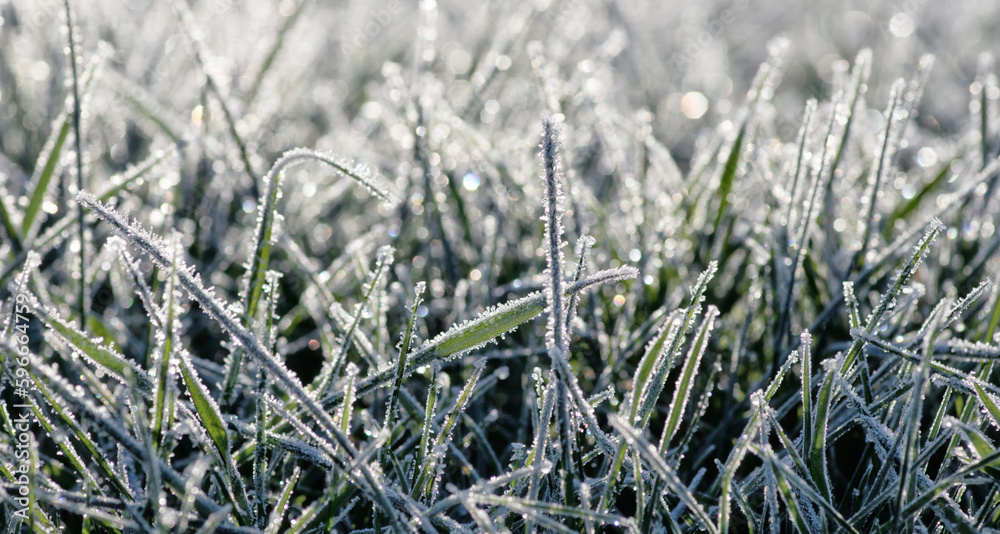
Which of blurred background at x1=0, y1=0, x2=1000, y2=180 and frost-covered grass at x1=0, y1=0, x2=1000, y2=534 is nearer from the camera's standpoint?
frost-covered grass at x1=0, y1=0, x2=1000, y2=534

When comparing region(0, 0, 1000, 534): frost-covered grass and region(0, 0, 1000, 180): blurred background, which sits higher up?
region(0, 0, 1000, 180): blurred background

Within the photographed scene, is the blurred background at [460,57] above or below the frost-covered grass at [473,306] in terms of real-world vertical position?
→ above

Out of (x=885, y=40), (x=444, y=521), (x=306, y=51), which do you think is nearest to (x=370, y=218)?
(x=306, y=51)

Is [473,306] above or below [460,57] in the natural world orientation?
below

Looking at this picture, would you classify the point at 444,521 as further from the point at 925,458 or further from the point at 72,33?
the point at 72,33

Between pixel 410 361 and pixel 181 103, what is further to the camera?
pixel 181 103

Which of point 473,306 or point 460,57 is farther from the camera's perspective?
point 460,57

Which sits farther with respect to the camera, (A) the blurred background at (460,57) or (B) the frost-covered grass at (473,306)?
(A) the blurred background at (460,57)

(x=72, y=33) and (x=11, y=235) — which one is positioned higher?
(x=72, y=33)
